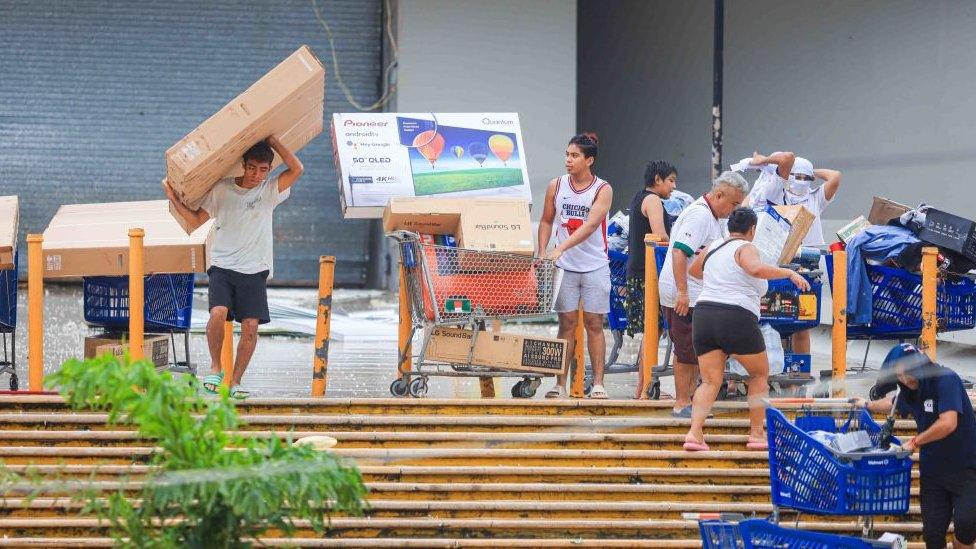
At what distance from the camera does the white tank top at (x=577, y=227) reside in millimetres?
9203

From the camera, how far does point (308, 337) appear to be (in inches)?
517

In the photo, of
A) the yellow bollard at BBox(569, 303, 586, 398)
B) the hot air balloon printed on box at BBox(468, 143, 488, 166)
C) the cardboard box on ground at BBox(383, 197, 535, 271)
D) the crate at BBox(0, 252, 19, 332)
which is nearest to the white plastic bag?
the yellow bollard at BBox(569, 303, 586, 398)

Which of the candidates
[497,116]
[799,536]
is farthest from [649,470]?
[497,116]

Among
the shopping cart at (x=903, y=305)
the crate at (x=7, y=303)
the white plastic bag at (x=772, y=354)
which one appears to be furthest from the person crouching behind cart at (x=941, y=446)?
the crate at (x=7, y=303)

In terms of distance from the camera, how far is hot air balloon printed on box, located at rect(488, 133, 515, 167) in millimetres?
9602

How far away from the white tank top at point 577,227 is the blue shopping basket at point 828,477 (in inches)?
97.6

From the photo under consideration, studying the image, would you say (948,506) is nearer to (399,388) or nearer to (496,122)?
(399,388)

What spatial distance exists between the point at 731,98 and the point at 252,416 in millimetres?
10517

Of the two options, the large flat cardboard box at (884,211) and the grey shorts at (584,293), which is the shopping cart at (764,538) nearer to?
the grey shorts at (584,293)

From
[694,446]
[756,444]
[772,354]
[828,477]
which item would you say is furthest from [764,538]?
[772,354]

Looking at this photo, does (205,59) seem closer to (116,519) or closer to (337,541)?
(337,541)

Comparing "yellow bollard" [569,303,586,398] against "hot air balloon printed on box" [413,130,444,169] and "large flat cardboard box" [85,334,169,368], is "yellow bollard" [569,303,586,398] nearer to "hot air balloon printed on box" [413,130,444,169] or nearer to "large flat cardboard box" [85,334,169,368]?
"hot air balloon printed on box" [413,130,444,169]

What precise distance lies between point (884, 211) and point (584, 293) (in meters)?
2.72

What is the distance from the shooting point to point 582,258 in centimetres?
922
